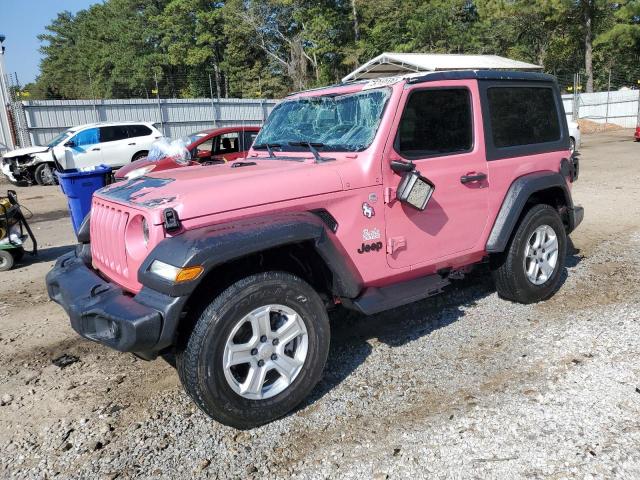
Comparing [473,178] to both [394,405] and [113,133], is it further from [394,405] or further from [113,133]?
[113,133]

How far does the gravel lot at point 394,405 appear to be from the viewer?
2.66 m

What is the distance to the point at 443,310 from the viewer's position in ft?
15.2

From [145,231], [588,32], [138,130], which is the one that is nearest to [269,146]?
[145,231]

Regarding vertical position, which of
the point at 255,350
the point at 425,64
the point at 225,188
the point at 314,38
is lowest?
the point at 255,350

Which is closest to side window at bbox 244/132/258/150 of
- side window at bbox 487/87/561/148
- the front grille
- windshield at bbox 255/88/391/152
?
windshield at bbox 255/88/391/152

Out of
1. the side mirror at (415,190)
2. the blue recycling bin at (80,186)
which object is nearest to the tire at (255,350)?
the side mirror at (415,190)

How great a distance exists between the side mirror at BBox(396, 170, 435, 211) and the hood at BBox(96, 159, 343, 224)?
0.46 m

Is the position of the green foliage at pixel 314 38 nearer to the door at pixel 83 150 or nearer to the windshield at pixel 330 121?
the door at pixel 83 150

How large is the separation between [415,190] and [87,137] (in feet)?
46.8

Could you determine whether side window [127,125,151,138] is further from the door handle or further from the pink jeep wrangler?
the door handle

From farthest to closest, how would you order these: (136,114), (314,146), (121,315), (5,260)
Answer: (136,114) → (5,260) → (314,146) → (121,315)

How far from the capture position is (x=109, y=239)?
3.19 metres

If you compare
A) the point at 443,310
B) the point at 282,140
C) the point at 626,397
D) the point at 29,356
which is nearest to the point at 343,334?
the point at 443,310

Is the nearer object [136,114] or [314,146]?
[314,146]
